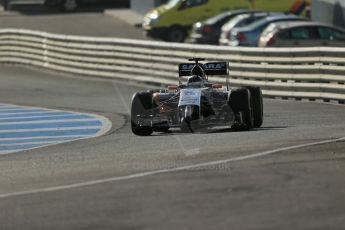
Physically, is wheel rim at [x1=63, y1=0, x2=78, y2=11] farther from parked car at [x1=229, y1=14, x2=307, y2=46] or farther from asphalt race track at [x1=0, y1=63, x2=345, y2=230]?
asphalt race track at [x1=0, y1=63, x2=345, y2=230]

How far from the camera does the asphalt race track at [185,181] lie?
8188mm

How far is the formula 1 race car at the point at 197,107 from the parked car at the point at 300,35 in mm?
15543

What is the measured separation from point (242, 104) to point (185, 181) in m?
4.35

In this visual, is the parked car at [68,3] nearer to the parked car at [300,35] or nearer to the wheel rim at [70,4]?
the wheel rim at [70,4]

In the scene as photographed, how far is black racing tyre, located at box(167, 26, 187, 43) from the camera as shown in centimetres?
4191

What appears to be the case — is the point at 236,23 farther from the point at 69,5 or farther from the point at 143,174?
the point at 143,174

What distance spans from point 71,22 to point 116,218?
4382cm

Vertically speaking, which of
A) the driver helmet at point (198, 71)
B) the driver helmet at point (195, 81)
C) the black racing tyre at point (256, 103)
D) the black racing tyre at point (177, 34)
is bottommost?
the black racing tyre at point (177, 34)

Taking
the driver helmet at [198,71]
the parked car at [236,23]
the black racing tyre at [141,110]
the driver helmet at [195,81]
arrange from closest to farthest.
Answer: the driver helmet at [195,81], the black racing tyre at [141,110], the driver helmet at [198,71], the parked car at [236,23]

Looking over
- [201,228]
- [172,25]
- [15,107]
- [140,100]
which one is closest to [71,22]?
[172,25]

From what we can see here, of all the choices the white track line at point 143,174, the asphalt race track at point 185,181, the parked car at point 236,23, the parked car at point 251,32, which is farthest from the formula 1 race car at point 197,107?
the parked car at point 236,23

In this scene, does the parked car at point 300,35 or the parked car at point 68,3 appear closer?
the parked car at point 300,35

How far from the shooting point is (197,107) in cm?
1366

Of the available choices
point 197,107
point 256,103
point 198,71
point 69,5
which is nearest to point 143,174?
point 197,107
